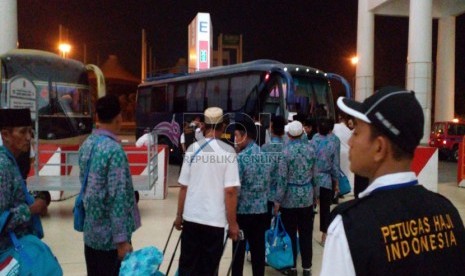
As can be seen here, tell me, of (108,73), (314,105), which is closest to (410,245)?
(314,105)

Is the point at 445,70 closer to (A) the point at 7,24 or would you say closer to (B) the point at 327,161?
(B) the point at 327,161

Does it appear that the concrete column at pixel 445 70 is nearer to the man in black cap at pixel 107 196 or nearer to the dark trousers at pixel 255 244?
the dark trousers at pixel 255 244

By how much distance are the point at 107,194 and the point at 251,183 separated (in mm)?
1833

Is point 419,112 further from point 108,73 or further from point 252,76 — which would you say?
point 108,73

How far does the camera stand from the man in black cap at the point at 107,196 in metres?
3.21

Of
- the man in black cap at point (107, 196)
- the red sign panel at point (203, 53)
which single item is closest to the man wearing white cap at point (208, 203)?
the man in black cap at point (107, 196)

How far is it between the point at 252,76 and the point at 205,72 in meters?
3.02

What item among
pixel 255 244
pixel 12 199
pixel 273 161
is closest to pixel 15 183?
pixel 12 199

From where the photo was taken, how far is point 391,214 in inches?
54.8

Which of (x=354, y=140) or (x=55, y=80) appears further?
(x=55, y=80)

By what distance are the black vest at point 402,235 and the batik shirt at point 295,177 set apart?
12.2 ft

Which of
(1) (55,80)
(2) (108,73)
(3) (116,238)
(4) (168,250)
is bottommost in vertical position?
(4) (168,250)

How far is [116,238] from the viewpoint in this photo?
320cm

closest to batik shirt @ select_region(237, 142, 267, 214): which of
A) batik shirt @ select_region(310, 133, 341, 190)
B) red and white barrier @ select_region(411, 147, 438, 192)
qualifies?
batik shirt @ select_region(310, 133, 341, 190)
